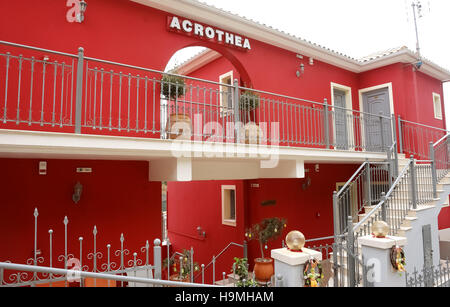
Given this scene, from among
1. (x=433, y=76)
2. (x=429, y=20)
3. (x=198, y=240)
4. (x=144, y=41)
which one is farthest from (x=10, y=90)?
(x=433, y=76)

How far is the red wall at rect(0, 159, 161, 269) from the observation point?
5008 millimetres

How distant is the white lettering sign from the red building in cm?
3

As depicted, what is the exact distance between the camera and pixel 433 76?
38.4 feet

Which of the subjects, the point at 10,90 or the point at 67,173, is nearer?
the point at 10,90

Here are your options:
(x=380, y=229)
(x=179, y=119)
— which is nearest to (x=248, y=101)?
(x=179, y=119)

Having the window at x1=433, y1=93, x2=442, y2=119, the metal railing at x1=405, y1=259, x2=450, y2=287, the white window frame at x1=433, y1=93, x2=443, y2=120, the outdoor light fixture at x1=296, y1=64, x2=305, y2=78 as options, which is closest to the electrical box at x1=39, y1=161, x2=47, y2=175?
the metal railing at x1=405, y1=259, x2=450, y2=287

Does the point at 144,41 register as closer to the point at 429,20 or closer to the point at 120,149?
the point at 120,149

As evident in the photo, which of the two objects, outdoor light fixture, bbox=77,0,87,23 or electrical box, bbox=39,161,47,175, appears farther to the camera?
outdoor light fixture, bbox=77,0,87,23

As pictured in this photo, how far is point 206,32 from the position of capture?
742 cm

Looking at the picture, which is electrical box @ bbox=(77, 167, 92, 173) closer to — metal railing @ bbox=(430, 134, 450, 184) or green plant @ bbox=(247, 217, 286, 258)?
green plant @ bbox=(247, 217, 286, 258)

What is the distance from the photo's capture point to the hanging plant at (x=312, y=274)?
12.0 ft

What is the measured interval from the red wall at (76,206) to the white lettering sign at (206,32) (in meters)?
3.36

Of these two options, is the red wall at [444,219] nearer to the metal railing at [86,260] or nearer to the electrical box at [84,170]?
the metal railing at [86,260]

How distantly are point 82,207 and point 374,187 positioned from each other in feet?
27.8
